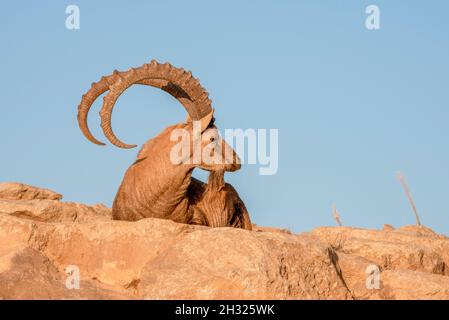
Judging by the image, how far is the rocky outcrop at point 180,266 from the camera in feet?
25.7

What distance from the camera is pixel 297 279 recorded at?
319 inches

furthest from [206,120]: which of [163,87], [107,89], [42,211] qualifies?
[42,211]

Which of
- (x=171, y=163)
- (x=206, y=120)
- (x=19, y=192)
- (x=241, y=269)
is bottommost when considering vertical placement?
(x=241, y=269)

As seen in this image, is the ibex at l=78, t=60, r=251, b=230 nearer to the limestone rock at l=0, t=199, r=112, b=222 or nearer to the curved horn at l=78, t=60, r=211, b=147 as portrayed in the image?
the curved horn at l=78, t=60, r=211, b=147

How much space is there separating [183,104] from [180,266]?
4.67m

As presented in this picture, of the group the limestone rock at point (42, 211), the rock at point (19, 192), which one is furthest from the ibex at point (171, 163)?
the rock at point (19, 192)

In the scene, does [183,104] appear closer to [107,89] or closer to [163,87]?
[163,87]

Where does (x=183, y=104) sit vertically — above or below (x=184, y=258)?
above

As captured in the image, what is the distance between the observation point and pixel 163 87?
1240 centimetres

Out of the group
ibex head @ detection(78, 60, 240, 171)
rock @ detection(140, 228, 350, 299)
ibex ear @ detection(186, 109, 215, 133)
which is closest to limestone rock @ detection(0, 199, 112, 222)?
ibex head @ detection(78, 60, 240, 171)

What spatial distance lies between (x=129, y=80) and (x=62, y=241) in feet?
10.6

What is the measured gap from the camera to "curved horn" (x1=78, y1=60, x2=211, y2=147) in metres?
12.1
